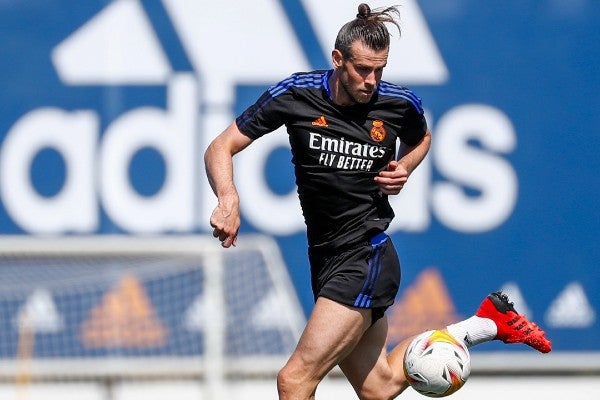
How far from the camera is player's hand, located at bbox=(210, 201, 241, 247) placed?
5.85 meters

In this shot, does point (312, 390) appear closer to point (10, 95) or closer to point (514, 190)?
point (514, 190)

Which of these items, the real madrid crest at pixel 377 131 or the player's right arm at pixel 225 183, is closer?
the player's right arm at pixel 225 183

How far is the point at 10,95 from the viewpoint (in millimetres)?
9164

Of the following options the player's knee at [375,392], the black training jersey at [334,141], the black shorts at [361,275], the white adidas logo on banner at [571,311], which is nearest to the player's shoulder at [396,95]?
the black training jersey at [334,141]

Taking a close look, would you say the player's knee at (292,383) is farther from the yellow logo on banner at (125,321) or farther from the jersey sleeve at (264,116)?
the yellow logo on banner at (125,321)

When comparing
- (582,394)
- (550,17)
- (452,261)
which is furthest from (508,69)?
(582,394)

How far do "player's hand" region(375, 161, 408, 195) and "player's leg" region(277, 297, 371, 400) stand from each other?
0.55 m

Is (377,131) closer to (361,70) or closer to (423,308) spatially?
(361,70)

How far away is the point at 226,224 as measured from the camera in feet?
19.2

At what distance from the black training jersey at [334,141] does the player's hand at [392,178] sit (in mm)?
130

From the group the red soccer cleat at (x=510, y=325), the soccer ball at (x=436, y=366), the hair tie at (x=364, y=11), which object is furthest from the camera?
the red soccer cleat at (x=510, y=325)

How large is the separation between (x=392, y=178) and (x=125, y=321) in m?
3.23

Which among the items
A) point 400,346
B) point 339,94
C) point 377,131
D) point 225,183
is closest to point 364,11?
point 339,94

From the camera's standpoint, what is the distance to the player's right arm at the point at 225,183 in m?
5.87
